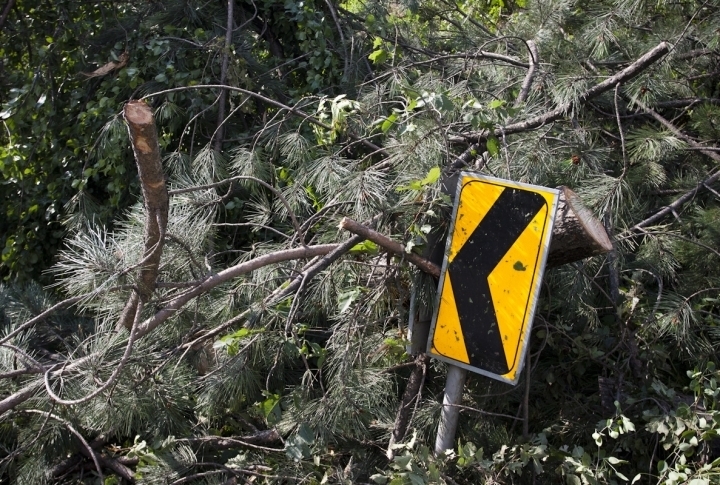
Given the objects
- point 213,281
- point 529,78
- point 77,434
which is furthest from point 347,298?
point 529,78

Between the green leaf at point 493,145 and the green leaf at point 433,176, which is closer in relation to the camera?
the green leaf at point 433,176

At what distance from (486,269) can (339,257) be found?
1.64ft

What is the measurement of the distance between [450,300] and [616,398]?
785 mm

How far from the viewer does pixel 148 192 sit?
192cm

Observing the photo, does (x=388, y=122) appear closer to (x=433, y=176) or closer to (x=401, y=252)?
(x=433, y=176)

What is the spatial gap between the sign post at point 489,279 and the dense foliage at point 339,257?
9 cm

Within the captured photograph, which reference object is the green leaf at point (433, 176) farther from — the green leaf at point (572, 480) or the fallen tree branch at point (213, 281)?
the green leaf at point (572, 480)

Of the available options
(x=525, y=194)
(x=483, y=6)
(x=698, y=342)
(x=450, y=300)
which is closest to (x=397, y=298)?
(x=450, y=300)

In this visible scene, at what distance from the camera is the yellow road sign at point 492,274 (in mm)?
1923

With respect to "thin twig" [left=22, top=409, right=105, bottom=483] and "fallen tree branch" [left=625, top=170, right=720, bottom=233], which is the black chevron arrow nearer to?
"fallen tree branch" [left=625, top=170, right=720, bottom=233]

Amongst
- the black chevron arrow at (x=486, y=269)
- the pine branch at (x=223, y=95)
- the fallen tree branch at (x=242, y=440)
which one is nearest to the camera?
the black chevron arrow at (x=486, y=269)

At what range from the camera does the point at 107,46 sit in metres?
3.44

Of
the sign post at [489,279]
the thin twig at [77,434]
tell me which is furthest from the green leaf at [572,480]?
the thin twig at [77,434]

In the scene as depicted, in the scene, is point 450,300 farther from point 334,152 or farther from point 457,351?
point 334,152
